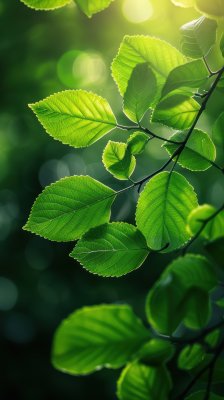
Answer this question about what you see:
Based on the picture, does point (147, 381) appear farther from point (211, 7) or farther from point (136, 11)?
point (136, 11)

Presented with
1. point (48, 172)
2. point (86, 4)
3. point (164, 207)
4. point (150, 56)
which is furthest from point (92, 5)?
point (48, 172)

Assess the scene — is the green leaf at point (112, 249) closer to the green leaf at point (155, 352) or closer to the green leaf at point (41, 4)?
the green leaf at point (155, 352)

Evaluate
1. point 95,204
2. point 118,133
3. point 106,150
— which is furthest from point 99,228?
point 118,133

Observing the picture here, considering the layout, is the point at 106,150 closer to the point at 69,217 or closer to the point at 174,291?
the point at 69,217

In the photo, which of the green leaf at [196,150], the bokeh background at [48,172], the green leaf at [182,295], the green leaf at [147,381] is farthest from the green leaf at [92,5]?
the bokeh background at [48,172]

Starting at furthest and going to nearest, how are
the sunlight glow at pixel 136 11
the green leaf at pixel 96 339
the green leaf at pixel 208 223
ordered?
the sunlight glow at pixel 136 11, the green leaf at pixel 208 223, the green leaf at pixel 96 339

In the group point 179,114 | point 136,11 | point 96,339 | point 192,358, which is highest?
point 179,114
